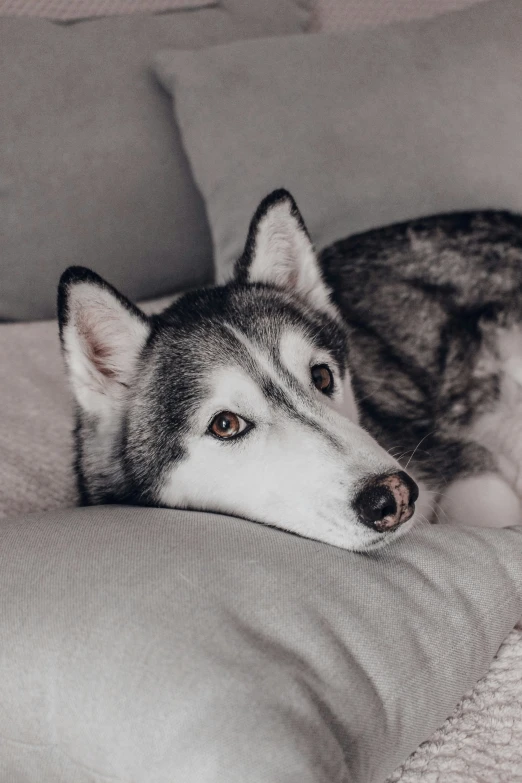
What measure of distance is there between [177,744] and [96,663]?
16 cm

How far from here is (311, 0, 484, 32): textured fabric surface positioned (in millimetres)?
2811

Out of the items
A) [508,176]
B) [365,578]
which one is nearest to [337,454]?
[365,578]

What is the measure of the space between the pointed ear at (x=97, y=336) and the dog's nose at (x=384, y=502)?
2.10 ft

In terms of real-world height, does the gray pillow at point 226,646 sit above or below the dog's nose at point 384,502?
below

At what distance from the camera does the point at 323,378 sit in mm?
1595

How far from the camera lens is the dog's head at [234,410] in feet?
4.11

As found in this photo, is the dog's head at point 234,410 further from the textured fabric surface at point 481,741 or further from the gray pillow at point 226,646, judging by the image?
the textured fabric surface at point 481,741

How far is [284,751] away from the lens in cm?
85

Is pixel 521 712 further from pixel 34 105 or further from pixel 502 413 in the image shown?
pixel 34 105

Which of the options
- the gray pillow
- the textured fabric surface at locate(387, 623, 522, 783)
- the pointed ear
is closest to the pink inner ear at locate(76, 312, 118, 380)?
the pointed ear

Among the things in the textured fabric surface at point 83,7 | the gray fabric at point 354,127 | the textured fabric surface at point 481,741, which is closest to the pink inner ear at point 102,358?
the gray fabric at point 354,127

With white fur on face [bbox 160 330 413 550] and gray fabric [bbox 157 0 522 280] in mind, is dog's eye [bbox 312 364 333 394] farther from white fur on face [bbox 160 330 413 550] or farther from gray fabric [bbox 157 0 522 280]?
gray fabric [bbox 157 0 522 280]

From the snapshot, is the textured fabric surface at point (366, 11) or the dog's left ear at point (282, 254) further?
the textured fabric surface at point (366, 11)

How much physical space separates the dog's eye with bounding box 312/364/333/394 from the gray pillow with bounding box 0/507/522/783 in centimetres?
47
